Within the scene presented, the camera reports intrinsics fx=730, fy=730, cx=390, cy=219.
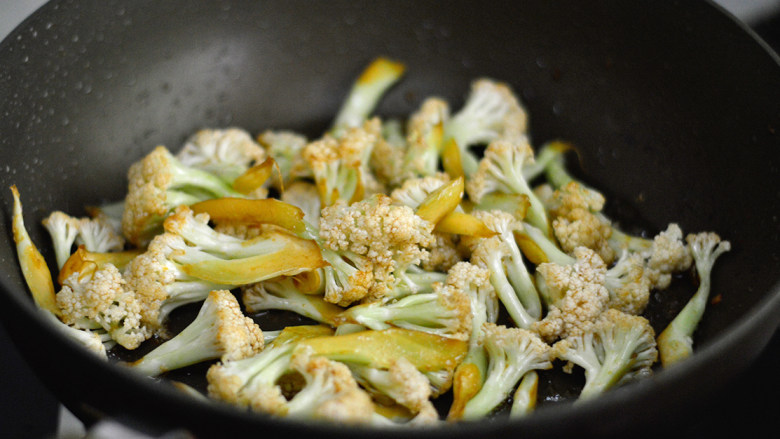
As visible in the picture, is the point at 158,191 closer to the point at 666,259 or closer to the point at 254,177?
the point at 254,177

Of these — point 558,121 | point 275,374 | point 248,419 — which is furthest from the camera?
point 558,121

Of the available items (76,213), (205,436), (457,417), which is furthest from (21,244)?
(457,417)

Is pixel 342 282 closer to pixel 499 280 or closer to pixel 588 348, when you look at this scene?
pixel 499 280

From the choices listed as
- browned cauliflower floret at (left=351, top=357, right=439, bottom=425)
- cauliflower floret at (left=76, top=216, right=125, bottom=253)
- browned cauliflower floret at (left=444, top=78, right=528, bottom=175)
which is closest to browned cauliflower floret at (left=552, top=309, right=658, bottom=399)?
browned cauliflower floret at (left=351, top=357, right=439, bottom=425)

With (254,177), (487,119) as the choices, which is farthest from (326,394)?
(487,119)

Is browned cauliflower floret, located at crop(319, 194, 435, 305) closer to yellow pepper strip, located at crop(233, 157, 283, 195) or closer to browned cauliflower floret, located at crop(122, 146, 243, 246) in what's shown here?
yellow pepper strip, located at crop(233, 157, 283, 195)

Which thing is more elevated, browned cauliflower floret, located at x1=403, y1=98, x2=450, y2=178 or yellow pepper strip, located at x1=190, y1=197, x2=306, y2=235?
browned cauliflower floret, located at x1=403, y1=98, x2=450, y2=178

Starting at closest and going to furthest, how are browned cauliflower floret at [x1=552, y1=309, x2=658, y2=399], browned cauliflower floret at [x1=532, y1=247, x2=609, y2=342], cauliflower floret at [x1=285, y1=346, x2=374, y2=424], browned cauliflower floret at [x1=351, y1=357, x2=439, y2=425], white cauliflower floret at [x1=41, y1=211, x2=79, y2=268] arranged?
1. cauliflower floret at [x1=285, y1=346, x2=374, y2=424]
2. browned cauliflower floret at [x1=351, y1=357, x2=439, y2=425]
3. browned cauliflower floret at [x1=552, y1=309, x2=658, y2=399]
4. browned cauliflower floret at [x1=532, y1=247, x2=609, y2=342]
5. white cauliflower floret at [x1=41, y1=211, x2=79, y2=268]

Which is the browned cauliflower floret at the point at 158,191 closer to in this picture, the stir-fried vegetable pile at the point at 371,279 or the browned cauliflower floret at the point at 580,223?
the stir-fried vegetable pile at the point at 371,279
